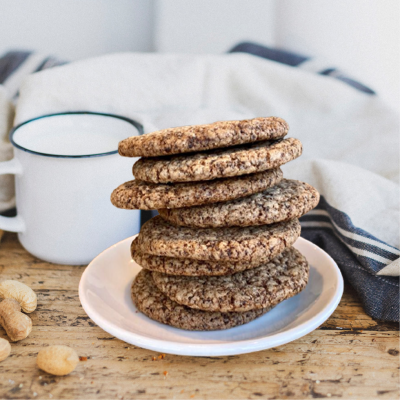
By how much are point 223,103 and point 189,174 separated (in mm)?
933

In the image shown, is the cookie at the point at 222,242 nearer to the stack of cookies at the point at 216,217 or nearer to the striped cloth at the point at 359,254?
the stack of cookies at the point at 216,217

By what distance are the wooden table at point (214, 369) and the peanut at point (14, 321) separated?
0.02 m

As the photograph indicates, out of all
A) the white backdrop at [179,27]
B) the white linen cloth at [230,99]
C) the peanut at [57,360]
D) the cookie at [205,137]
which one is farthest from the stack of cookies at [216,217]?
the white backdrop at [179,27]

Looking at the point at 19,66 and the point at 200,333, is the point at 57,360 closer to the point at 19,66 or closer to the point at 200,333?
the point at 200,333

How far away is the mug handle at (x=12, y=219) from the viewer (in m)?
1.13

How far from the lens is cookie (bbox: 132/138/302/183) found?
2.38 feet

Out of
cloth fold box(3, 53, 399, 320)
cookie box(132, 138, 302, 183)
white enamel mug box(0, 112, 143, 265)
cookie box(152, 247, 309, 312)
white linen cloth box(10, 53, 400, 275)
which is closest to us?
cookie box(132, 138, 302, 183)

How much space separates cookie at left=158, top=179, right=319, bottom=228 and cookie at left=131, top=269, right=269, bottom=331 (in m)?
0.17

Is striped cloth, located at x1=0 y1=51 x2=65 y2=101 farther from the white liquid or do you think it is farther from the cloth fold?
the white liquid

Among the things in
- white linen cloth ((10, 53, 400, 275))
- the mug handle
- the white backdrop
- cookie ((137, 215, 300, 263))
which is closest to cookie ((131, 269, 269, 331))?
cookie ((137, 215, 300, 263))

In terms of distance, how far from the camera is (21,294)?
99 cm

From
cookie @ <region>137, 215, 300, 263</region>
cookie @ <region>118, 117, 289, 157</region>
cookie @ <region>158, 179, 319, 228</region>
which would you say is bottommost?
cookie @ <region>137, 215, 300, 263</region>

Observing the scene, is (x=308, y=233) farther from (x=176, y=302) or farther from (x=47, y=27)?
(x=47, y=27)

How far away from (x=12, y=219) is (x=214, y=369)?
679 millimetres
